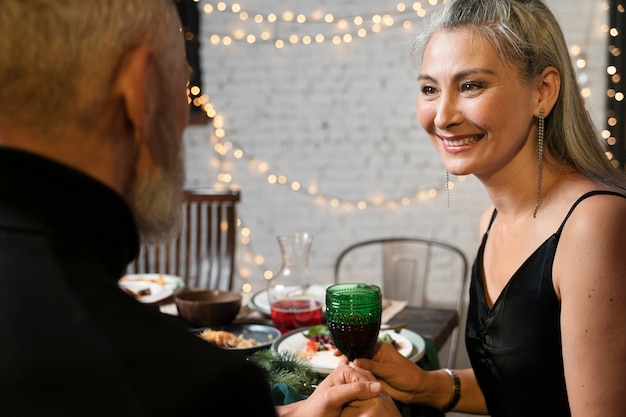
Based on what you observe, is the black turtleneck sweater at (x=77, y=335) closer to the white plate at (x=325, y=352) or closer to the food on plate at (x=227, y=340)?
the white plate at (x=325, y=352)

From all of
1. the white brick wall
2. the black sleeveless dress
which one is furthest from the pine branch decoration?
the white brick wall

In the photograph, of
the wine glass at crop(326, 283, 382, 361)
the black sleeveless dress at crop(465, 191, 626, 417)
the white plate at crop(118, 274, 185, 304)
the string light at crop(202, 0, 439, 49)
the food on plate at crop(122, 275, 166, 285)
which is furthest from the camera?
the string light at crop(202, 0, 439, 49)

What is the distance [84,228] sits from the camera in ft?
1.68

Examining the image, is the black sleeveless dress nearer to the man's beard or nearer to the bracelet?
the bracelet

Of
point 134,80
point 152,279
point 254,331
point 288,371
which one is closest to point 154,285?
point 152,279

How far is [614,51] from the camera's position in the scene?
355 cm

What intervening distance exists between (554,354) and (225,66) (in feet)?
10.8

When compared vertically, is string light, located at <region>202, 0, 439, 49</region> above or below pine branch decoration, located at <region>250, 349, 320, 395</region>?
above

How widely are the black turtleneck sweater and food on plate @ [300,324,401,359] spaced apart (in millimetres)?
880

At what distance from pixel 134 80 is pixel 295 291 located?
119 cm

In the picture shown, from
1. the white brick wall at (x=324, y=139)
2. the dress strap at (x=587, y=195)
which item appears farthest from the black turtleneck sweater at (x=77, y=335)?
the white brick wall at (x=324, y=139)

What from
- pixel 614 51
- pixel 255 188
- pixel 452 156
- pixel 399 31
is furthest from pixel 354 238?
pixel 452 156

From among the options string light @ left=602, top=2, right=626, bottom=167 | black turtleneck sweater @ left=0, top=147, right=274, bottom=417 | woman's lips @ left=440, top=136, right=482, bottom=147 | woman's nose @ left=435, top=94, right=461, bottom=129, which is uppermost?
string light @ left=602, top=2, right=626, bottom=167

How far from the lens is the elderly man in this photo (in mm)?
455
